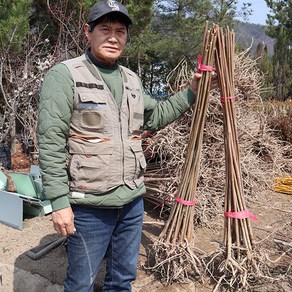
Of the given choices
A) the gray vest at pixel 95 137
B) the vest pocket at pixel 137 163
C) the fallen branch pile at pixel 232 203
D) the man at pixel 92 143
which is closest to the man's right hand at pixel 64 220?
the man at pixel 92 143

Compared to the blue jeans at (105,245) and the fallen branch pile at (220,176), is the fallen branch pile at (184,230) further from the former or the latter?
the blue jeans at (105,245)

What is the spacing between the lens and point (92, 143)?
5.81ft

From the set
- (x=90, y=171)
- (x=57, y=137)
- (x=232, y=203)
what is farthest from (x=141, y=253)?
(x=57, y=137)

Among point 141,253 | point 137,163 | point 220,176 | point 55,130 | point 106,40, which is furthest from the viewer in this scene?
point 220,176

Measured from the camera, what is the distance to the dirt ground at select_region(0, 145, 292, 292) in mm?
2398

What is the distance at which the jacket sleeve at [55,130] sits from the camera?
66.9 inches

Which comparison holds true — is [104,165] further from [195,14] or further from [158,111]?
[195,14]

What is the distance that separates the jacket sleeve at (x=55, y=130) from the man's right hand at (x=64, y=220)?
0.08 feet

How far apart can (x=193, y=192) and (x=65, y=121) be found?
3.31 ft

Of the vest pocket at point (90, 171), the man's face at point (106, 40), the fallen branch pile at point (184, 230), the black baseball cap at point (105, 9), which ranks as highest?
the black baseball cap at point (105, 9)

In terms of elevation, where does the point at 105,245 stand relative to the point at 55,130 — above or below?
below

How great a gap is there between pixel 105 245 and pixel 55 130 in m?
0.67

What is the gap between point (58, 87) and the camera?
1.71m

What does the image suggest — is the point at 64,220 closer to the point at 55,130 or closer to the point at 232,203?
the point at 55,130
